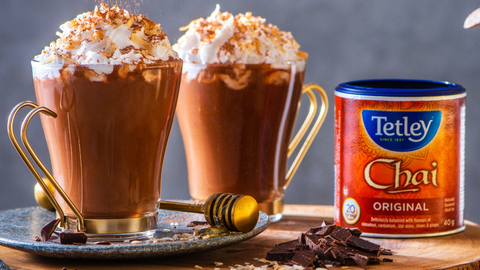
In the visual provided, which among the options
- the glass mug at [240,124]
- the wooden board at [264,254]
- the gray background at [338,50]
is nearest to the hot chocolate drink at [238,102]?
the glass mug at [240,124]

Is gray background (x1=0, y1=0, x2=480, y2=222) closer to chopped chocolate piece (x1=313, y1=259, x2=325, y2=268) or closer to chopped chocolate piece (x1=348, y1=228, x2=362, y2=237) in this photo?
chopped chocolate piece (x1=348, y1=228, x2=362, y2=237)

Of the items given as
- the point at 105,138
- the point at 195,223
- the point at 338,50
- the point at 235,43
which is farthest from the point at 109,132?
the point at 338,50

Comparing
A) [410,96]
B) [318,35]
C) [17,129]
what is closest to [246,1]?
[318,35]

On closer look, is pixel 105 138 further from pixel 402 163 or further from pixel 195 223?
pixel 402 163

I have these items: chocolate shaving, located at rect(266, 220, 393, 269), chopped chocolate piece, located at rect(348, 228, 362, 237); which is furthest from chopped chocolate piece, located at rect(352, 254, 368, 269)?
chopped chocolate piece, located at rect(348, 228, 362, 237)

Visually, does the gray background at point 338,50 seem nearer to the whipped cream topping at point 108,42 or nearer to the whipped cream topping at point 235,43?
the whipped cream topping at point 235,43

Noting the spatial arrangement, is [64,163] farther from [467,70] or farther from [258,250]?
[467,70]
